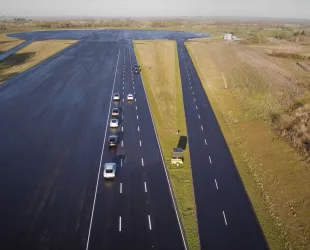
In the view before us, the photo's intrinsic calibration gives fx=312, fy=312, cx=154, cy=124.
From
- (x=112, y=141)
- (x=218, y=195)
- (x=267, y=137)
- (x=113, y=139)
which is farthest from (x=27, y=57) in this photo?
(x=218, y=195)

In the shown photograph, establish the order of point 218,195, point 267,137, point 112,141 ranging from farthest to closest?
point 267,137 < point 112,141 < point 218,195

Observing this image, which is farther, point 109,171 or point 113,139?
point 113,139

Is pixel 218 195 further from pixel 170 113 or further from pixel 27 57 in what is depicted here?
pixel 27 57

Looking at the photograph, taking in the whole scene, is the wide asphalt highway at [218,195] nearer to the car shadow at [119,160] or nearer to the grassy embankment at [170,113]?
the grassy embankment at [170,113]

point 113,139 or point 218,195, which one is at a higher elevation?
point 113,139

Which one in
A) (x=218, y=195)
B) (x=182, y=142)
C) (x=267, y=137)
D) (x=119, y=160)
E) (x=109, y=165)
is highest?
(x=109, y=165)

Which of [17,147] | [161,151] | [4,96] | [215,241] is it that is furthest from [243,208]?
[4,96]

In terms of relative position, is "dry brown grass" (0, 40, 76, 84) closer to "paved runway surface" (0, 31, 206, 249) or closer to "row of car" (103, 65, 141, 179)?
"paved runway surface" (0, 31, 206, 249)
